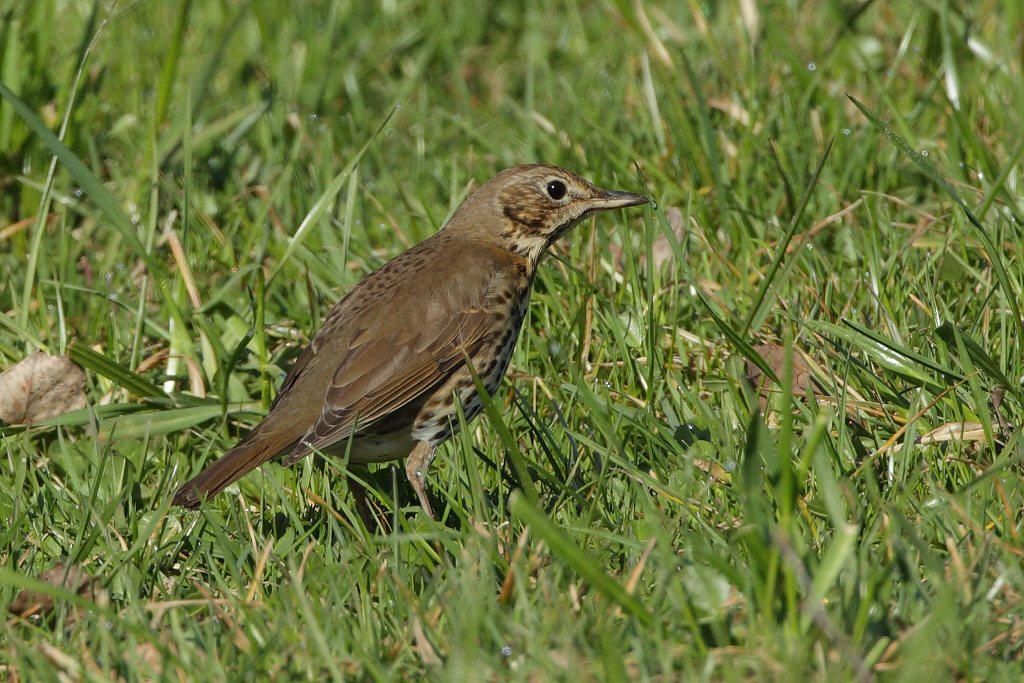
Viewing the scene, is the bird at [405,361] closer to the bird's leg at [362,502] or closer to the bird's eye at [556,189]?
the bird's leg at [362,502]

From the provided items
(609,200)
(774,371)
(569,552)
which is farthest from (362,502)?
(569,552)

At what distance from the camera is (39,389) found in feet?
15.5

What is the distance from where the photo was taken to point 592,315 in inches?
193

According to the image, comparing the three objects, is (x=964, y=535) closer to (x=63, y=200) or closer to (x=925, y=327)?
(x=925, y=327)

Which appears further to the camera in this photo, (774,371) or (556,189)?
(556,189)

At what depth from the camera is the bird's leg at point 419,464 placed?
4.25m

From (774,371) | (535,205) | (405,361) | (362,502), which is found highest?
(535,205)

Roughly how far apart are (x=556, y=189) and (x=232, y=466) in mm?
1653

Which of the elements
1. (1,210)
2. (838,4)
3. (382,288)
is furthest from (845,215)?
(1,210)

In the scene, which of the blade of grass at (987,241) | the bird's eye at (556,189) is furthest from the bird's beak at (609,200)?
the blade of grass at (987,241)

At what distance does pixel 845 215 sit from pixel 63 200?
3.40 metres

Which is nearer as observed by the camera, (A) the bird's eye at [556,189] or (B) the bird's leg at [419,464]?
(B) the bird's leg at [419,464]

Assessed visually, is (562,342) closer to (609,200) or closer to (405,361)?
(609,200)

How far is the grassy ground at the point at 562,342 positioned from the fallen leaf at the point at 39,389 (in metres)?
0.10
